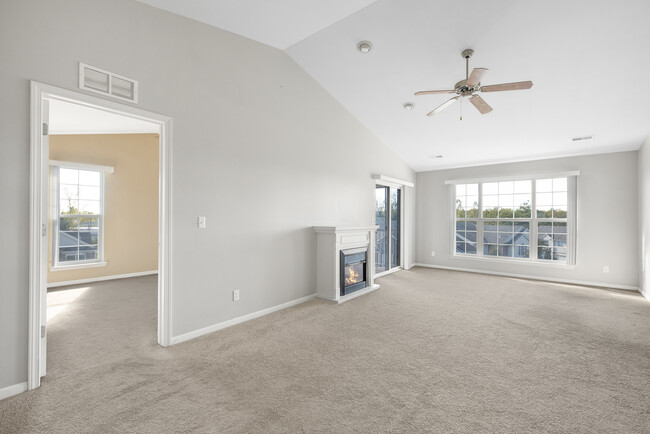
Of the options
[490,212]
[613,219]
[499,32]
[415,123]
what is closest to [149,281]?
[415,123]

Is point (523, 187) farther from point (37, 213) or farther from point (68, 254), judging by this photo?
point (68, 254)

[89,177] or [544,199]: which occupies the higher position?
[89,177]

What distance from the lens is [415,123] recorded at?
526 centimetres

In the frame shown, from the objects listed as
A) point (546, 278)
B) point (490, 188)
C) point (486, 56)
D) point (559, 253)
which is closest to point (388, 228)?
point (490, 188)

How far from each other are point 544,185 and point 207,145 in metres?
6.35

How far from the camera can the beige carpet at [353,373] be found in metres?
1.85

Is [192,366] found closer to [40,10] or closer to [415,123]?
[40,10]

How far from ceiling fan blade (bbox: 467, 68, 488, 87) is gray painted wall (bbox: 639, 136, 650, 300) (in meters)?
3.64

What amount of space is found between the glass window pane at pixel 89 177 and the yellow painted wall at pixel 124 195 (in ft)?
0.48

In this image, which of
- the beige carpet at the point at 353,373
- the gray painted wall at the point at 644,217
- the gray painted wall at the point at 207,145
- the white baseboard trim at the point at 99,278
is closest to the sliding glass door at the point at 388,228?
the gray painted wall at the point at 207,145

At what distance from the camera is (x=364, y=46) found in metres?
3.63

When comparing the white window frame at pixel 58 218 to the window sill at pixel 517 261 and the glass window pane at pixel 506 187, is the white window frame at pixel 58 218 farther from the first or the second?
the glass window pane at pixel 506 187

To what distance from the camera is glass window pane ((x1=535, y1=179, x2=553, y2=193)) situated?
6.07 metres

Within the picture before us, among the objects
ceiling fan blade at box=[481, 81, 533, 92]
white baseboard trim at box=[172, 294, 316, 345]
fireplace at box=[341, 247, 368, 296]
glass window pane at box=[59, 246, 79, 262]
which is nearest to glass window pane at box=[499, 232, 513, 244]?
fireplace at box=[341, 247, 368, 296]
